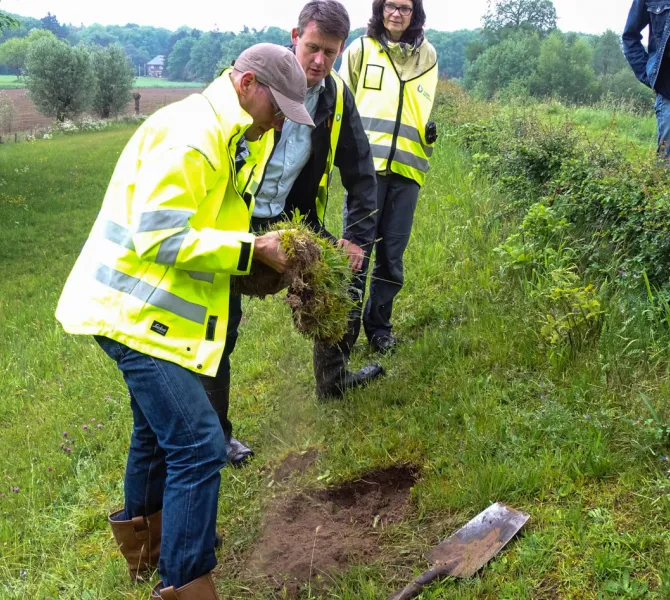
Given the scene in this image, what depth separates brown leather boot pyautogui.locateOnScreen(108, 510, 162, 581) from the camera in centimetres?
302

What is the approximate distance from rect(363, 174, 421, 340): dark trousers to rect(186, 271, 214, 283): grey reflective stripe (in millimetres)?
2169

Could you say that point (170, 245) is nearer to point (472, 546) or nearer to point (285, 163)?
point (285, 163)

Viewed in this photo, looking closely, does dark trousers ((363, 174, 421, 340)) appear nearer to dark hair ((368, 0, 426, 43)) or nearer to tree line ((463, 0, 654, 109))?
dark hair ((368, 0, 426, 43))

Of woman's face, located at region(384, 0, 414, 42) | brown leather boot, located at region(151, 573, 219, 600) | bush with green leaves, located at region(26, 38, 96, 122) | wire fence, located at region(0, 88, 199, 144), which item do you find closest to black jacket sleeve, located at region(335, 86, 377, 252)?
woman's face, located at region(384, 0, 414, 42)

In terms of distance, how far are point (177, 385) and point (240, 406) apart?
247 cm

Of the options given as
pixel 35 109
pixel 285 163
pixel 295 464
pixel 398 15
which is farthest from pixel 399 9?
pixel 35 109

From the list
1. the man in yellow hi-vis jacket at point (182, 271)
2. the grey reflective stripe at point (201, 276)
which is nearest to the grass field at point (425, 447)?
the man in yellow hi-vis jacket at point (182, 271)

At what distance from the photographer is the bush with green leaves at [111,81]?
46.4 meters

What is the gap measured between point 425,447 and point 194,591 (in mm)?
1702

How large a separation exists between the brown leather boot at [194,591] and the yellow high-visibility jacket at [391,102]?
9.94ft

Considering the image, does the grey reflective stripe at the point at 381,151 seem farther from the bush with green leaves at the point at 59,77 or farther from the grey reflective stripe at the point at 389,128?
the bush with green leaves at the point at 59,77

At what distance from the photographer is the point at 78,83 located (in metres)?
43.4

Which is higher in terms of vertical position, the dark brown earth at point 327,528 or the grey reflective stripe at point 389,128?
the grey reflective stripe at point 389,128

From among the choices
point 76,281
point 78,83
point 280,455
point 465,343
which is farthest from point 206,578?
point 78,83
